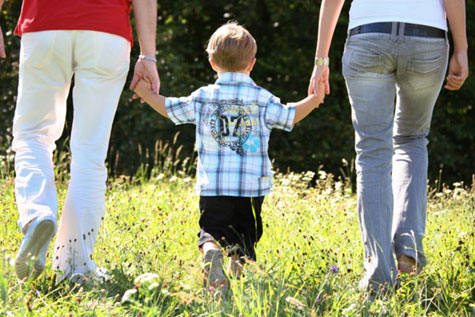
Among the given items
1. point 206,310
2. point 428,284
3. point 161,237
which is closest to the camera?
point 206,310

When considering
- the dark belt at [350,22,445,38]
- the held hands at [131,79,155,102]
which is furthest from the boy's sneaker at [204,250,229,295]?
the dark belt at [350,22,445,38]

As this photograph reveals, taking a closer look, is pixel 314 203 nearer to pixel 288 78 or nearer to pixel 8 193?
pixel 8 193

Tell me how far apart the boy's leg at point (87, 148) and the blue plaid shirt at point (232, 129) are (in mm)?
346

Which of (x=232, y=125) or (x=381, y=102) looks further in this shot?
(x=232, y=125)

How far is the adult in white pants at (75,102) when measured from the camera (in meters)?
3.11

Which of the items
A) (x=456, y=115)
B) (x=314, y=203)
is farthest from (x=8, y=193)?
(x=456, y=115)

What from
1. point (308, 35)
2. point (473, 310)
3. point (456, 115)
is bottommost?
point (473, 310)

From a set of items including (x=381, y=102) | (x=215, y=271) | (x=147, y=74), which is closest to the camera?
(x=215, y=271)

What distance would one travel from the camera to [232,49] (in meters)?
3.36

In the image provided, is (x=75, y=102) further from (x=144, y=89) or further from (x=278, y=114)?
(x=278, y=114)

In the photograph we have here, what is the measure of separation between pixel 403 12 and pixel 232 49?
2.77 feet

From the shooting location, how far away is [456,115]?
1097 centimetres

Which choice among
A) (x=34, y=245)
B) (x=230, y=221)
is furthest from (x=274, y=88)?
(x=34, y=245)

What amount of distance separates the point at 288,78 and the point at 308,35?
93cm
